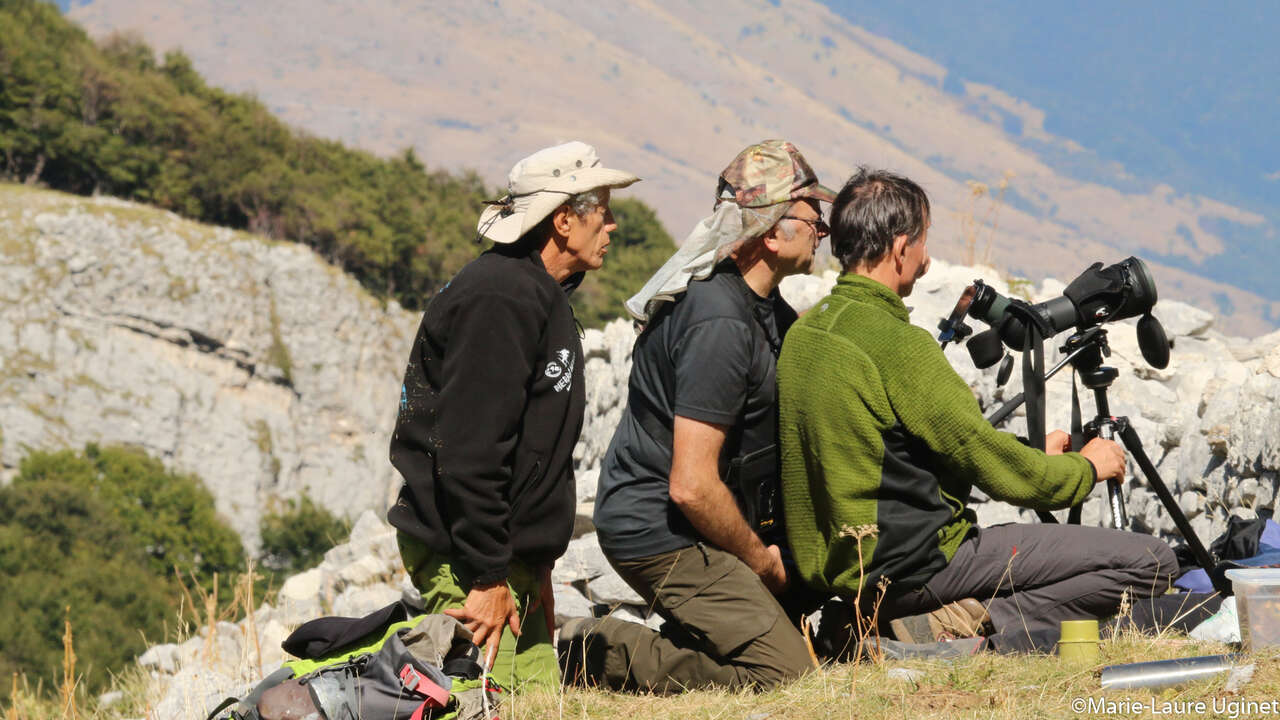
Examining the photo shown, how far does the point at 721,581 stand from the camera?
13.2 ft

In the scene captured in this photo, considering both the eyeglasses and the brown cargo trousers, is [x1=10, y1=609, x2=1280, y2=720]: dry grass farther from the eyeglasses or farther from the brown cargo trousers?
the eyeglasses

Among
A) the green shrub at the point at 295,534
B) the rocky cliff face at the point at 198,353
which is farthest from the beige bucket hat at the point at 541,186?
the rocky cliff face at the point at 198,353

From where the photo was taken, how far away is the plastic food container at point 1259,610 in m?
3.46

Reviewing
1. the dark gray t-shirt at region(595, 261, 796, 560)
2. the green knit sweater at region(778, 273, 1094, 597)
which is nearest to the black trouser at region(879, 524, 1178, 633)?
the green knit sweater at region(778, 273, 1094, 597)

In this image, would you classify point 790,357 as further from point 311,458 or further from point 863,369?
point 311,458

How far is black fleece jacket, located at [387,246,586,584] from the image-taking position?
11.3ft

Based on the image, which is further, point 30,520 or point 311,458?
point 311,458

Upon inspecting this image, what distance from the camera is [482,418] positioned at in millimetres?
3441

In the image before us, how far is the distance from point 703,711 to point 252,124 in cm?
8802

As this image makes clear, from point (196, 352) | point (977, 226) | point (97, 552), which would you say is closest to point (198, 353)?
point (196, 352)

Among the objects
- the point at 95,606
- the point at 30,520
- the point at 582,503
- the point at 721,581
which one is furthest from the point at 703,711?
the point at 30,520

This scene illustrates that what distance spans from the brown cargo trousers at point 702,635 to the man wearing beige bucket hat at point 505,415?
0.35 meters

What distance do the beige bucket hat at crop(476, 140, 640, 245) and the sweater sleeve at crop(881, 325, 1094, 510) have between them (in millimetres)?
1214

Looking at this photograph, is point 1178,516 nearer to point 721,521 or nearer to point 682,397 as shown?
point 721,521
